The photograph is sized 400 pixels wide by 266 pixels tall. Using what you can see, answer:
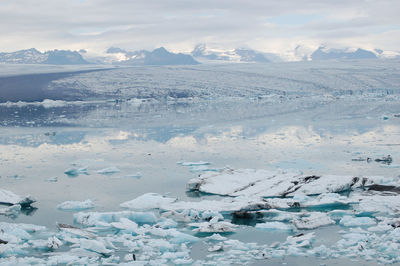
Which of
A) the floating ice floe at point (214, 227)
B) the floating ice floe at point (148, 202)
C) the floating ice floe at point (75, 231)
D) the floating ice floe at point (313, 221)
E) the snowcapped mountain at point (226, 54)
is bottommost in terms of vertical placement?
the floating ice floe at point (313, 221)

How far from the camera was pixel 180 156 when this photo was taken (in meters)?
9.88

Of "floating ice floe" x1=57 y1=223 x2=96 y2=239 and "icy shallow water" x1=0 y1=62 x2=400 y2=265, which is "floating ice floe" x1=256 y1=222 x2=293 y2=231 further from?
"floating ice floe" x1=57 y1=223 x2=96 y2=239

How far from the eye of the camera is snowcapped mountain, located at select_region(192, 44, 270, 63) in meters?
127

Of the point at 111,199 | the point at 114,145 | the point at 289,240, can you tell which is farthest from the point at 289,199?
the point at 114,145

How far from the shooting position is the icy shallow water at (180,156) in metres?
4.84

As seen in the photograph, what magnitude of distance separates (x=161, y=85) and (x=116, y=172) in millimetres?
20212

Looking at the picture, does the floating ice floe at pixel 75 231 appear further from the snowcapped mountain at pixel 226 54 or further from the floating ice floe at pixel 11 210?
the snowcapped mountain at pixel 226 54

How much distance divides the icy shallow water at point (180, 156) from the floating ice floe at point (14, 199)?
0.15 metres

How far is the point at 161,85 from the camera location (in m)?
28.5

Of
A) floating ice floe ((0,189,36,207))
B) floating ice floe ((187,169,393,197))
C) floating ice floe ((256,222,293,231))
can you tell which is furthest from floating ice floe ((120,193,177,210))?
floating ice floe ((256,222,293,231))

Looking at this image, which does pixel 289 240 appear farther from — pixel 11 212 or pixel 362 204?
pixel 11 212

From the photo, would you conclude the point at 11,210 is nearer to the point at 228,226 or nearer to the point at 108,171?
the point at 108,171

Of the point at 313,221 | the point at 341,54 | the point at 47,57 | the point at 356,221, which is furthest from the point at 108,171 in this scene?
the point at 341,54

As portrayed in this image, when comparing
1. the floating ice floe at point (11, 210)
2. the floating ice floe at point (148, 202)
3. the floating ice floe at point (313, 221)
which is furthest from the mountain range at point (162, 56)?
the floating ice floe at point (313, 221)
